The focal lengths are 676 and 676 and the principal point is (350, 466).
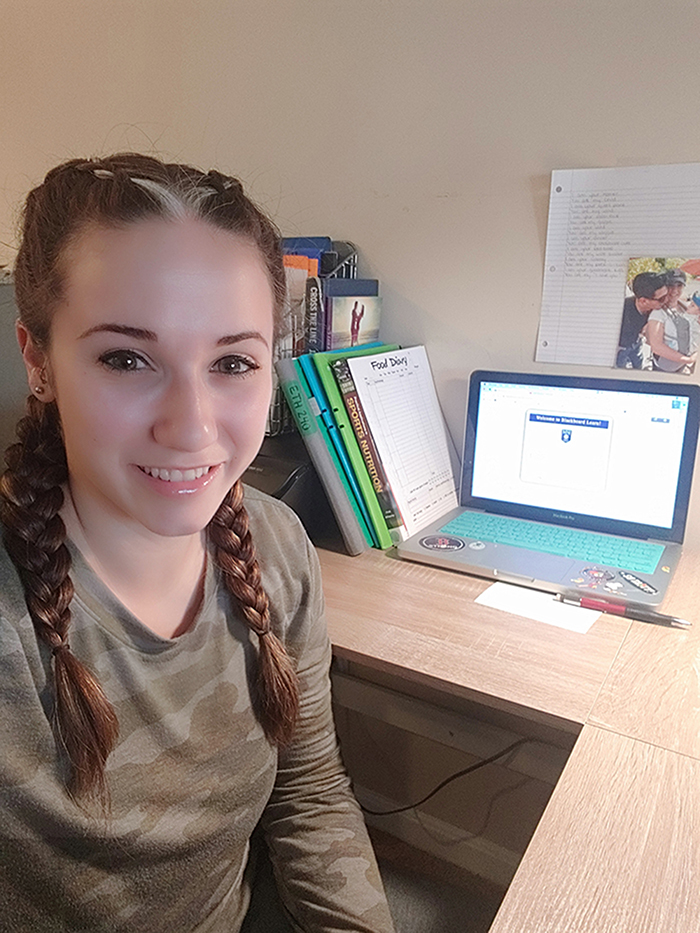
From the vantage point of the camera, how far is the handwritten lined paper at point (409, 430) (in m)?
1.24

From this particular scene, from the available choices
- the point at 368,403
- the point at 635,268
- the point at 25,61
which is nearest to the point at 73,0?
the point at 25,61

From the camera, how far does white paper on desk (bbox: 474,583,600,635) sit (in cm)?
98

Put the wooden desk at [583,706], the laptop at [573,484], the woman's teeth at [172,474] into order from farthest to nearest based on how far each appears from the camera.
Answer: the laptop at [573,484], the woman's teeth at [172,474], the wooden desk at [583,706]

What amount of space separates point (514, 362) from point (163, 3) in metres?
1.16

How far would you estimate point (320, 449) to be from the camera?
1.19 metres

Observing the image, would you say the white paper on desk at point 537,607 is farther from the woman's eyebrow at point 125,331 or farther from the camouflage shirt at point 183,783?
the woman's eyebrow at point 125,331

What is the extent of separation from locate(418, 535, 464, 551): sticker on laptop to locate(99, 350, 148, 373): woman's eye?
2.20 ft

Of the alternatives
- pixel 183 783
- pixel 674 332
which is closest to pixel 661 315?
pixel 674 332

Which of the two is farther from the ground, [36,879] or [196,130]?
[196,130]

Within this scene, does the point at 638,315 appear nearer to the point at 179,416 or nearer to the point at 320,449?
the point at 320,449

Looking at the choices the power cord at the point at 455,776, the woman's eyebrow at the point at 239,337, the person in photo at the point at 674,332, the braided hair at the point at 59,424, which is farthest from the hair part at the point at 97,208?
the power cord at the point at 455,776

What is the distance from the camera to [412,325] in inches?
56.1

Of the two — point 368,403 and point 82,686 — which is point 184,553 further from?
point 368,403

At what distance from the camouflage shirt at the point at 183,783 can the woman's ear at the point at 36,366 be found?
18 centimetres
